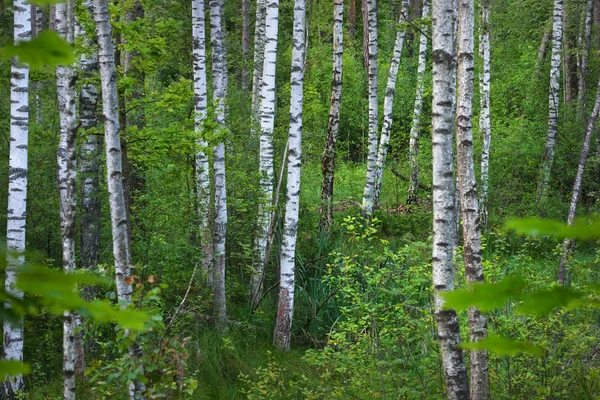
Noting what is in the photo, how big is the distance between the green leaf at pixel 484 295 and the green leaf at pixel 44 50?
0.82 meters

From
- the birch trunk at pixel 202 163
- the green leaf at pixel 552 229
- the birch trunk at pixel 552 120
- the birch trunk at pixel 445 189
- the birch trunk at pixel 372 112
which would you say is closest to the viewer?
the green leaf at pixel 552 229

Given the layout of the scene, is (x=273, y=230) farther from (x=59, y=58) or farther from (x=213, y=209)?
(x=59, y=58)

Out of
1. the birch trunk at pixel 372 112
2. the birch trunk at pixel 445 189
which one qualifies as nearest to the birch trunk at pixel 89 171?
the birch trunk at pixel 445 189

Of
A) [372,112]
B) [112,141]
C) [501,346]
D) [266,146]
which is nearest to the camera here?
[501,346]

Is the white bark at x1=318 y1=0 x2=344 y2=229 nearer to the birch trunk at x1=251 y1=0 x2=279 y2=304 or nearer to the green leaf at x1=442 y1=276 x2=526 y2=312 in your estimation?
the birch trunk at x1=251 y1=0 x2=279 y2=304

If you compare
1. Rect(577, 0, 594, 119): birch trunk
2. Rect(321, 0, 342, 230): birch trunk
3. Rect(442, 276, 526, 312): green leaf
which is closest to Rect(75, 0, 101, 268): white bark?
Rect(321, 0, 342, 230): birch trunk

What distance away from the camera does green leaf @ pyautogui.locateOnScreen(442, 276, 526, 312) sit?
50.7 inches

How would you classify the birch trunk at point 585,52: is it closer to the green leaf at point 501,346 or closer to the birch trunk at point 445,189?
the birch trunk at point 445,189

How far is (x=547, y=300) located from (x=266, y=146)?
8781mm

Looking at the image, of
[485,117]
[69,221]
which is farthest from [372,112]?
[69,221]

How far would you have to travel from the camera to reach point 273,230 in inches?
384

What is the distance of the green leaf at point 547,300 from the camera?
1.31 metres

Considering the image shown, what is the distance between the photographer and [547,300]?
1335mm

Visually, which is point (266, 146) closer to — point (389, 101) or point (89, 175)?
point (89, 175)
